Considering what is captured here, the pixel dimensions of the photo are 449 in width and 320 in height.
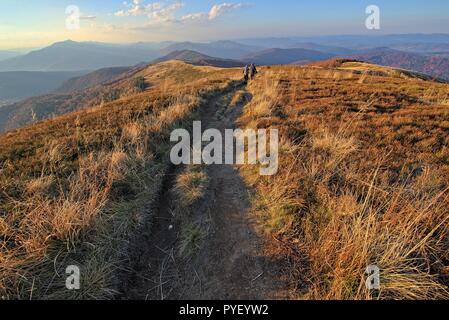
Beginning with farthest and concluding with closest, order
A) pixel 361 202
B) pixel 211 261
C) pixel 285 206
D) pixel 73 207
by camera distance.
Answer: pixel 285 206 < pixel 361 202 < pixel 73 207 < pixel 211 261

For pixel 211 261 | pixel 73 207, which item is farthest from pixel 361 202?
pixel 73 207

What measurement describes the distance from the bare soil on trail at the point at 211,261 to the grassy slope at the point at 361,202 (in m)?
0.36

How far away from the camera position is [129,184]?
6531 millimetres

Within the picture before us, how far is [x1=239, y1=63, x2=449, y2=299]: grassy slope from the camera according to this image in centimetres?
372

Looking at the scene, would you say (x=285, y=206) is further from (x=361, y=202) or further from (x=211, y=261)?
(x=211, y=261)

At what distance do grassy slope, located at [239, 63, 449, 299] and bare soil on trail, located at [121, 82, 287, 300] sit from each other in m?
0.36

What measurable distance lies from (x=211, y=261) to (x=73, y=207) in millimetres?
2466

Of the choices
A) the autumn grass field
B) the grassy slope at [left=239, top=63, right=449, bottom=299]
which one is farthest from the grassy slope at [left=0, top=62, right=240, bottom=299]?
the grassy slope at [left=239, top=63, right=449, bottom=299]

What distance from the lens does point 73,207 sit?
4.75m

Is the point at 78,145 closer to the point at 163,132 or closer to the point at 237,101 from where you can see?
the point at 163,132

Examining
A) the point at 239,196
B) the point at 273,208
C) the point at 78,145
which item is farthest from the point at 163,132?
the point at 273,208

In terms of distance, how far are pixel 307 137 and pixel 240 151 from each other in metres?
2.32

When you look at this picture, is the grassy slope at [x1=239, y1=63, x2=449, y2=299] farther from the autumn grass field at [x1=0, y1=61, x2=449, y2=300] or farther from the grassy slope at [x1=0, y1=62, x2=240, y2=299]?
the grassy slope at [x1=0, y1=62, x2=240, y2=299]

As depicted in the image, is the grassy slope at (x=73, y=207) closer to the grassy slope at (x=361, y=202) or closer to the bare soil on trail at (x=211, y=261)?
the bare soil on trail at (x=211, y=261)
